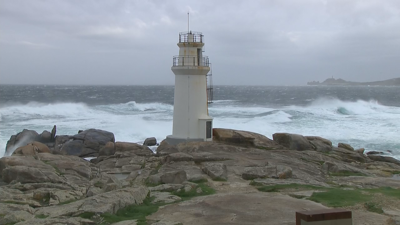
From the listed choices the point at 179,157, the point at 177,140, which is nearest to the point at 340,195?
the point at 179,157

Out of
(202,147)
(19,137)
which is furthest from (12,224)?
(19,137)

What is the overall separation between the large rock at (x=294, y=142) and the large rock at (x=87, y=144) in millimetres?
7851

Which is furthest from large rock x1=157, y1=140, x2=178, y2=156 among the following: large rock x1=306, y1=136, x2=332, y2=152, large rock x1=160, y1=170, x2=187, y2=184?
large rock x1=306, y1=136, x2=332, y2=152

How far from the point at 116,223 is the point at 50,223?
1.04 m

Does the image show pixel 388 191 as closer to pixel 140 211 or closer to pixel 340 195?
pixel 340 195

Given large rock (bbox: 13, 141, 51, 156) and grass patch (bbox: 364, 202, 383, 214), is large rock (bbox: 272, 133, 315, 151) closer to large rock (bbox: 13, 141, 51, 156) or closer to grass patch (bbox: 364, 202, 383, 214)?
large rock (bbox: 13, 141, 51, 156)

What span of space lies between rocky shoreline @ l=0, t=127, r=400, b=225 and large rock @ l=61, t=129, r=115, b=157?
0.24m

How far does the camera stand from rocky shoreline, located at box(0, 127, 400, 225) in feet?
27.3

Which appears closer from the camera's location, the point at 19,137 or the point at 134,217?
the point at 134,217

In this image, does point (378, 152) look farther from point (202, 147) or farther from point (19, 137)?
point (19, 137)

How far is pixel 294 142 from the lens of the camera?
Result: 19.2 m

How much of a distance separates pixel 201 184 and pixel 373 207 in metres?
4.39

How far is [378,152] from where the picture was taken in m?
21.9

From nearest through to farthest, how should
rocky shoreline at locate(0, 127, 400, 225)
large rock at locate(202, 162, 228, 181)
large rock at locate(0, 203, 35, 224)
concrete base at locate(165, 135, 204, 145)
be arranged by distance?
large rock at locate(0, 203, 35, 224) < rocky shoreline at locate(0, 127, 400, 225) < large rock at locate(202, 162, 228, 181) < concrete base at locate(165, 135, 204, 145)
